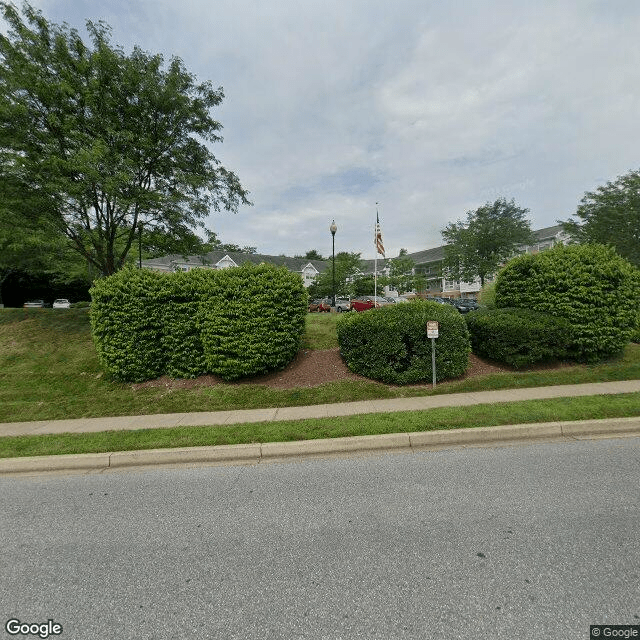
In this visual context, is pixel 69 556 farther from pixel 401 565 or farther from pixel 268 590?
pixel 401 565

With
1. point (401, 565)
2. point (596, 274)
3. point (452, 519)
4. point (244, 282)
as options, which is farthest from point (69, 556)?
point (596, 274)

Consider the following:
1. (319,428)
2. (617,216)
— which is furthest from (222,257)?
(319,428)

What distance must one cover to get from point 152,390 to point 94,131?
29.6ft

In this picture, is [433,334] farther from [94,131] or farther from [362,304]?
[362,304]

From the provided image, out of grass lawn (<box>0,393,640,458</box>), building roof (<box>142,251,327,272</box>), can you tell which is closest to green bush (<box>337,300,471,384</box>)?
grass lawn (<box>0,393,640,458</box>)

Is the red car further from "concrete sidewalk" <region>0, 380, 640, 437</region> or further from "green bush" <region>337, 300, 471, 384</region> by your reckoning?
"concrete sidewalk" <region>0, 380, 640, 437</region>

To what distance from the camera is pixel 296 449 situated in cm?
468

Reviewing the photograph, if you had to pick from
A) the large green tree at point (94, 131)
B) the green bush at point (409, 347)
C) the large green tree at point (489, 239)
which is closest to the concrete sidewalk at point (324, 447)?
the green bush at point (409, 347)

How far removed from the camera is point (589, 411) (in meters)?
5.31

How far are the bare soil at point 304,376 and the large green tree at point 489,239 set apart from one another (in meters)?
26.9

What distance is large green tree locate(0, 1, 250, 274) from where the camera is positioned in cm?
976

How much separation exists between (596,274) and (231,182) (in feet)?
41.4

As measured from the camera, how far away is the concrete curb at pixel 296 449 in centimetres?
461

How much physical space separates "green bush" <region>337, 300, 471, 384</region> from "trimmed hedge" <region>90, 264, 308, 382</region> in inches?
70.2
